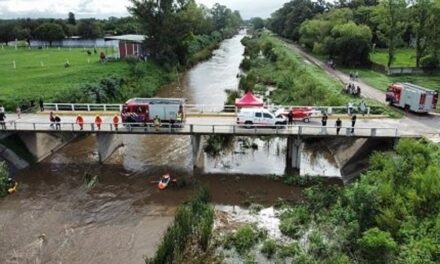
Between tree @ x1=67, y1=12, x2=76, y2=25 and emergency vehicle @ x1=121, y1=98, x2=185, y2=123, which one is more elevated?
tree @ x1=67, y1=12, x2=76, y2=25

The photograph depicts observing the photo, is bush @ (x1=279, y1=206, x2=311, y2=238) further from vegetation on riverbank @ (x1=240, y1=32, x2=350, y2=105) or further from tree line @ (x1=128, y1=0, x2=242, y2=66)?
tree line @ (x1=128, y1=0, x2=242, y2=66)

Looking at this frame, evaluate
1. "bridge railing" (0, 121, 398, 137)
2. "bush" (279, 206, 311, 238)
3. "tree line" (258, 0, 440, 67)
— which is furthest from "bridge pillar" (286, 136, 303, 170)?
"tree line" (258, 0, 440, 67)

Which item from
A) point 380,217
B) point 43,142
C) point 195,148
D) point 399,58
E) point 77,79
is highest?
point 399,58

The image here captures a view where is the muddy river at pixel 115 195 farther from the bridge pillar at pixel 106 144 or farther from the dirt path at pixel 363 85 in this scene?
the dirt path at pixel 363 85

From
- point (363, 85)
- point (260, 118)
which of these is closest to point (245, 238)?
point (260, 118)

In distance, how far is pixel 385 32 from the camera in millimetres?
70688

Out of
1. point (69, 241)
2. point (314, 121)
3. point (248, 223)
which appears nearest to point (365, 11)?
point (314, 121)

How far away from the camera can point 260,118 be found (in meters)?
34.0

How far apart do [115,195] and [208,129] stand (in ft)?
29.1

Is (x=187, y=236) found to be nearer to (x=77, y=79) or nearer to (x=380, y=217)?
(x=380, y=217)

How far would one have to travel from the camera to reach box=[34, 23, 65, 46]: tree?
115375 millimetres

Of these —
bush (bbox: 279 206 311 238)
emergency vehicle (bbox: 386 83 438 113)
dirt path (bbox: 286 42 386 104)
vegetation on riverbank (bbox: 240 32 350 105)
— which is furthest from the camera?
dirt path (bbox: 286 42 386 104)

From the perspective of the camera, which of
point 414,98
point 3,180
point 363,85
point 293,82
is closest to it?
point 3,180

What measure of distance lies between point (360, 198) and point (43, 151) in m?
27.6
